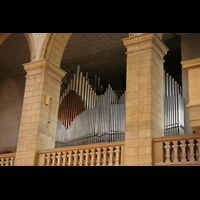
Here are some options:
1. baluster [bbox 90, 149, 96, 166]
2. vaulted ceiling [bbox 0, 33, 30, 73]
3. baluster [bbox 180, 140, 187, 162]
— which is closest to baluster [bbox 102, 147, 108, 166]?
baluster [bbox 90, 149, 96, 166]

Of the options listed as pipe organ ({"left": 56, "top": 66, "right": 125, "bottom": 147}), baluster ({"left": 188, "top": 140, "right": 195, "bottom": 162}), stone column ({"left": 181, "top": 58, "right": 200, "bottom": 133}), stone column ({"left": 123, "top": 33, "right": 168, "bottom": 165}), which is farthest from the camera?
pipe organ ({"left": 56, "top": 66, "right": 125, "bottom": 147})

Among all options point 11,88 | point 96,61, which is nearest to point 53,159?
point 96,61

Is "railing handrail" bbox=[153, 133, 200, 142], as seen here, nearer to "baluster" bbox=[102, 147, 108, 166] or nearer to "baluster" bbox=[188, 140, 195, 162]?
"baluster" bbox=[188, 140, 195, 162]

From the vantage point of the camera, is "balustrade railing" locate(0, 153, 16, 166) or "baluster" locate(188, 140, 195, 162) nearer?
"baluster" locate(188, 140, 195, 162)

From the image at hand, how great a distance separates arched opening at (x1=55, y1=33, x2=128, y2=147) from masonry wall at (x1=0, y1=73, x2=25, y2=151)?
7.24 feet

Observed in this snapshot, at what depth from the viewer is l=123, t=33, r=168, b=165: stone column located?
7754 millimetres

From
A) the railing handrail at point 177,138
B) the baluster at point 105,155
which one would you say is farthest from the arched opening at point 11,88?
the railing handrail at point 177,138

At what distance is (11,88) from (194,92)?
12091 millimetres

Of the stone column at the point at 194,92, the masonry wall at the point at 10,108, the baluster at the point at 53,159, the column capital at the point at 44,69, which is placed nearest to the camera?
the stone column at the point at 194,92

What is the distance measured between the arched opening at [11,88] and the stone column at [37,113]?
4.20 metres

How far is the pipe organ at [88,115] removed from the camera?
12.2 metres

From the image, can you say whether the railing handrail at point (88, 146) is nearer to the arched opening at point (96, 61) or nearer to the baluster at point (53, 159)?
the baluster at point (53, 159)

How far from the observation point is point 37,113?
989 cm
